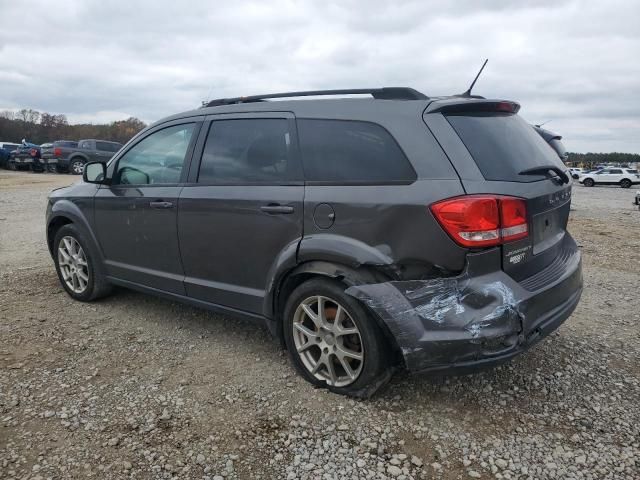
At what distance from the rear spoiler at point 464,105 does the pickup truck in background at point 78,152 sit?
79.5 ft

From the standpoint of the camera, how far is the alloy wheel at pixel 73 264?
182 inches

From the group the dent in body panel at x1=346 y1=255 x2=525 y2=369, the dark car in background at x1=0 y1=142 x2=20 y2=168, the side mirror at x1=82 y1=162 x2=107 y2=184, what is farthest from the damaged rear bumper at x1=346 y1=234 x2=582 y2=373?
the dark car in background at x1=0 y1=142 x2=20 y2=168

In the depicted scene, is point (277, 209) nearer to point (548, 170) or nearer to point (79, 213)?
point (548, 170)

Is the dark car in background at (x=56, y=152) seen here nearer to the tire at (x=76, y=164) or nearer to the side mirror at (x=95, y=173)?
the tire at (x=76, y=164)

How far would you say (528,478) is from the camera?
230 cm

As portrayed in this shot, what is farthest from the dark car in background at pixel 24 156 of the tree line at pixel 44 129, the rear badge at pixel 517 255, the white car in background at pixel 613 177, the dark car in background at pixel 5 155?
the white car in background at pixel 613 177

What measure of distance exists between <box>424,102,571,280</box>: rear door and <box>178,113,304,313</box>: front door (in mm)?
944

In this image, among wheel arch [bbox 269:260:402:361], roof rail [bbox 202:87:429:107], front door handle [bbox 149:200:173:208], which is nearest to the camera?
wheel arch [bbox 269:260:402:361]

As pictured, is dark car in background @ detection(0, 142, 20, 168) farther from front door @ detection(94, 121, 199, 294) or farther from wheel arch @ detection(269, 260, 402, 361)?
wheel arch @ detection(269, 260, 402, 361)

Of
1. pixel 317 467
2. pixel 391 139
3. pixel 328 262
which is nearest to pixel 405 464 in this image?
pixel 317 467

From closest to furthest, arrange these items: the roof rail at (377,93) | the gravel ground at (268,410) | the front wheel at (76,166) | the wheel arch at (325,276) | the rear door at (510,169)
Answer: the gravel ground at (268,410) < the rear door at (510,169) < the wheel arch at (325,276) < the roof rail at (377,93) < the front wheel at (76,166)

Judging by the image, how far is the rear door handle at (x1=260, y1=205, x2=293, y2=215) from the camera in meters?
Answer: 3.00

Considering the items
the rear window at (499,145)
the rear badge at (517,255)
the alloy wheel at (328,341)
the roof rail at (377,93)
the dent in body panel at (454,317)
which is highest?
the roof rail at (377,93)

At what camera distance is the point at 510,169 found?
2.67 meters
